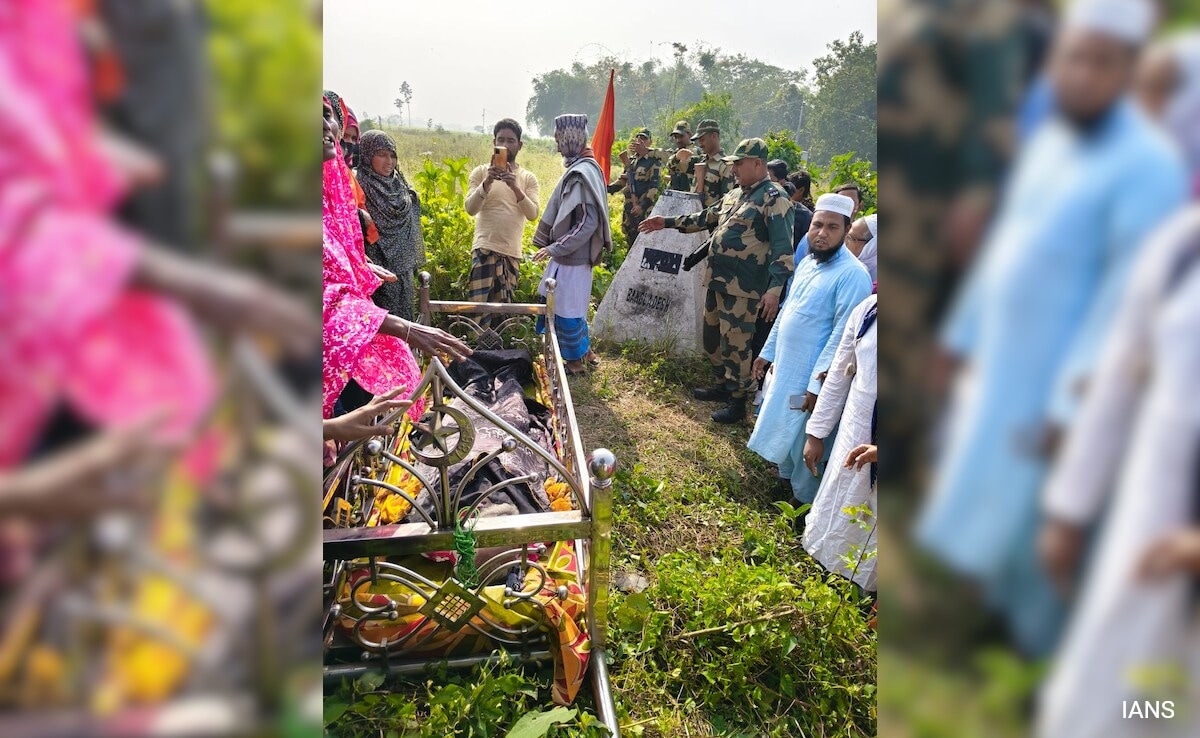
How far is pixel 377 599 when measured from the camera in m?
1.91

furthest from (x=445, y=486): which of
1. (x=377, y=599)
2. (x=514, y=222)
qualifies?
(x=514, y=222)

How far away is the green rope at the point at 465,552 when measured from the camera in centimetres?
175

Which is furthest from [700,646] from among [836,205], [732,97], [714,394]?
[732,97]

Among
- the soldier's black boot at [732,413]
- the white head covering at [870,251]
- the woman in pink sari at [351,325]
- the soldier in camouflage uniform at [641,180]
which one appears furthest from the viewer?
the soldier in camouflage uniform at [641,180]

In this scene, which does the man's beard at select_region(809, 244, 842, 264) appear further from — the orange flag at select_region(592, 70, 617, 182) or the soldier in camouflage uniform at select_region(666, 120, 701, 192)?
the orange flag at select_region(592, 70, 617, 182)

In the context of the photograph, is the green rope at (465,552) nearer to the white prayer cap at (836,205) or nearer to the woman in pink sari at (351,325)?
the woman in pink sari at (351,325)

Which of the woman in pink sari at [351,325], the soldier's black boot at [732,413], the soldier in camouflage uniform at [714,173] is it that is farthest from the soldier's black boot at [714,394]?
the woman in pink sari at [351,325]
